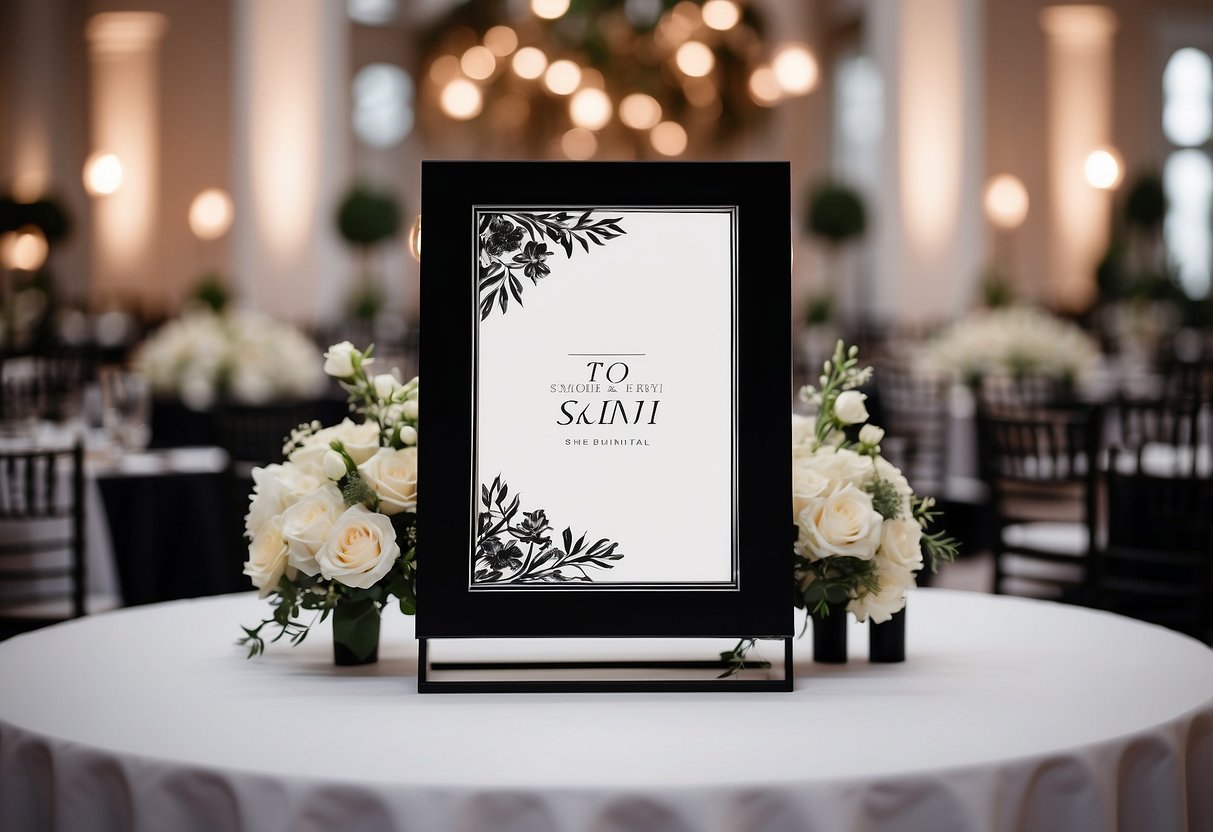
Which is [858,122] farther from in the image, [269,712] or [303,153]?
[269,712]

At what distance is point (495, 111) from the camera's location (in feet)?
55.9

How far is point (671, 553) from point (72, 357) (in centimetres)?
843

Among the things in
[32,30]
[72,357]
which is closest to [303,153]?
[72,357]

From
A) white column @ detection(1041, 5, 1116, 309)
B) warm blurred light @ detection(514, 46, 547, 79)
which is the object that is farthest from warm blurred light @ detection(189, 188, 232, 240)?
white column @ detection(1041, 5, 1116, 309)

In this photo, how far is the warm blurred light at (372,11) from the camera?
21.0 meters

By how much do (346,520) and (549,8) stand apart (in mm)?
10564

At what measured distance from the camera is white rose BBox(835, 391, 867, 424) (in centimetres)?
168

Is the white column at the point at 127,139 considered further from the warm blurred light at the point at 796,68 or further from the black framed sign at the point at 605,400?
the black framed sign at the point at 605,400

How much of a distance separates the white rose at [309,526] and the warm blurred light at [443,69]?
582 inches

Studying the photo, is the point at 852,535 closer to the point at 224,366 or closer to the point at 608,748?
the point at 608,748

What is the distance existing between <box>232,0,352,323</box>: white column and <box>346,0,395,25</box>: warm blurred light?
811cm

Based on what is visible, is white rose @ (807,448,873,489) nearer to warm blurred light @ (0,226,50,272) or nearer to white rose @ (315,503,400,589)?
white rose @ (315,503,400,589)

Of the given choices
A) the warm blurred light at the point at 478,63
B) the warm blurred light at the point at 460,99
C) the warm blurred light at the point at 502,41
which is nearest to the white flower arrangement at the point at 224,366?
the warm blurred light at the point at 460,99

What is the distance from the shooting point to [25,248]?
611 inches
